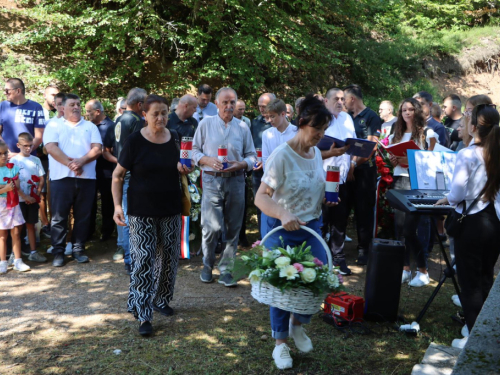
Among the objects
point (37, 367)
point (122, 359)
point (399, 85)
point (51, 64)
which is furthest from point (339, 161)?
point (399, 85)

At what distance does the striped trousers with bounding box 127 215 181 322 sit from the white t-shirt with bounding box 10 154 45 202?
10.1 feet

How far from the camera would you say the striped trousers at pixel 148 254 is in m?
4.68

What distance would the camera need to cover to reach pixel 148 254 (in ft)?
15.4

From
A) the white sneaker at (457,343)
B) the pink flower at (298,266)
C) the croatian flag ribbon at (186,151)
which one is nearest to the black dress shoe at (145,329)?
the pink flower at (298,266)

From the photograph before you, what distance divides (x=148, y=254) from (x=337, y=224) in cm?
303

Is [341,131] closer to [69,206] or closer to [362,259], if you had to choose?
[362,259]

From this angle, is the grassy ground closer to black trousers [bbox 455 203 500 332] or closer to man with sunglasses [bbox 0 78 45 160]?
black trousers [bbox 455 203 500 332]

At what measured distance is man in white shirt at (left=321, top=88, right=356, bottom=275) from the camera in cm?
669

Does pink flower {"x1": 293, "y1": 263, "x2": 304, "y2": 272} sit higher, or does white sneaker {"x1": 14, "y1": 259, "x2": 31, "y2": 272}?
pink flower {"x1": 293, "y1": 263, "x2": 304, "y2": 272}

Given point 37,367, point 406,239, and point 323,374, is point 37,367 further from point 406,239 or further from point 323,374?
point 406,239

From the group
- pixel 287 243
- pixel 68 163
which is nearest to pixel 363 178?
pixel 287 243

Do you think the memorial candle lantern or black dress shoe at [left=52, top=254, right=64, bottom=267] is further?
black dress shoe at [left=52, top=254, right=64, bottom=267]

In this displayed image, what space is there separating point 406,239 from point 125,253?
11.9 ft

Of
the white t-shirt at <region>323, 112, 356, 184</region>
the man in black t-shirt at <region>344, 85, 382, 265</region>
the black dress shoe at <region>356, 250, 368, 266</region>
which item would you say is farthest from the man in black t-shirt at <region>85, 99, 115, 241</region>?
the black dress shoe at <region>356, 250, 368, 266</region>
